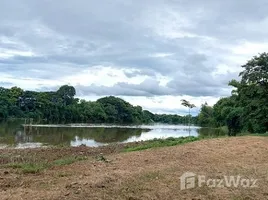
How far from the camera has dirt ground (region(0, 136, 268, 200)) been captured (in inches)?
259

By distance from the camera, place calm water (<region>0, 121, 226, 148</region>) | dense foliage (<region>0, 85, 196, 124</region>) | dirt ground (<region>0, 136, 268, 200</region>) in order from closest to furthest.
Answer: dirt ground (<region>0, 136, 268, 200</region>), calm water (<region>0, 121, 226, 148</region>), dense foliage (<region>0, 85, 196, 124</region>)

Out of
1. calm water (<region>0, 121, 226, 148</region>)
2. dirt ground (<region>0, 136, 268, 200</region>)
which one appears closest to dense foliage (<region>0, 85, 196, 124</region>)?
calm water (<region>0, 121, 226, 148</region>)

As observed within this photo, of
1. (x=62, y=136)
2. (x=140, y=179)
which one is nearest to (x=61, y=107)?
(x=62, y=136)

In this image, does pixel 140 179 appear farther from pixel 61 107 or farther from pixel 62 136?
pixel 61 107

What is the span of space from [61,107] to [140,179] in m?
95.1

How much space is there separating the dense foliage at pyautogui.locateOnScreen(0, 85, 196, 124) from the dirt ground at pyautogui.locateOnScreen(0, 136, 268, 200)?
253ft

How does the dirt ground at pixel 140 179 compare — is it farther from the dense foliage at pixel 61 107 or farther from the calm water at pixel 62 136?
the dense foliage at pixel 61 107

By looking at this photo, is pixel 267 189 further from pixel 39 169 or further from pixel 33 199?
pixel 39 169

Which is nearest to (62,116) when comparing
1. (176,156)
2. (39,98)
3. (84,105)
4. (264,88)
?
(39,98)

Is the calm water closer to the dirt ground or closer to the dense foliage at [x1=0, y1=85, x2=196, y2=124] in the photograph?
the dirt ground

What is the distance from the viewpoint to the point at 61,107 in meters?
101

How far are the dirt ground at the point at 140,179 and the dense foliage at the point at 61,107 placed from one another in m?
77.3

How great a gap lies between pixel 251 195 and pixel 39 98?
314ft

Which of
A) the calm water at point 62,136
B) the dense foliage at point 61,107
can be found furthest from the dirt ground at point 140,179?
the dense foliage at point 61,107
